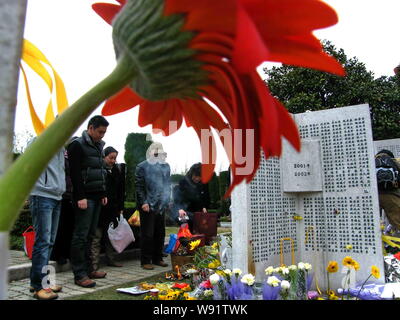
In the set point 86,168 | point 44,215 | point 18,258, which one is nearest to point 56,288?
point 44,215

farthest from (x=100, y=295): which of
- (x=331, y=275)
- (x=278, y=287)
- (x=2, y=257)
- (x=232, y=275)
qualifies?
(x=2, y=257)

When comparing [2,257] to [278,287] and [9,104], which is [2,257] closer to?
[9,104]

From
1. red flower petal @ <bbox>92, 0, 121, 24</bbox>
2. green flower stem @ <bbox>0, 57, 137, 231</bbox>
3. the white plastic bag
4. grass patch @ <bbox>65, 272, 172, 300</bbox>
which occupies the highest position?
red flower petal @ <bbox>92, 0, 121, 24</bbox>

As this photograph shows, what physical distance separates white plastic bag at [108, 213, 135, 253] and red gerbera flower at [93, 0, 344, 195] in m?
5.07

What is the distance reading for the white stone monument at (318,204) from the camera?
150 inches

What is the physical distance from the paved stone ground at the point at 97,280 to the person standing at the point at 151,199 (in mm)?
227

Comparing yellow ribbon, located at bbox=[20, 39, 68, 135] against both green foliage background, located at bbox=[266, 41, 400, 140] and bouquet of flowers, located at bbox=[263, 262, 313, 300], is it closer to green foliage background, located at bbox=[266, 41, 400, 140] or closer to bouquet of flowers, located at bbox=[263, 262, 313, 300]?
bouquet of flowers, located at bbox=[263, 262, 313, 300]

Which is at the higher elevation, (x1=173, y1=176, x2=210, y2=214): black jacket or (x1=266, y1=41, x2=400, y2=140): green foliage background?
(x1=266, y1=41, x2=400, y2=140): green foliage background

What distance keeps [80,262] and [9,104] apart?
397cm

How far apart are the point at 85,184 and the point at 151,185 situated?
133 cm

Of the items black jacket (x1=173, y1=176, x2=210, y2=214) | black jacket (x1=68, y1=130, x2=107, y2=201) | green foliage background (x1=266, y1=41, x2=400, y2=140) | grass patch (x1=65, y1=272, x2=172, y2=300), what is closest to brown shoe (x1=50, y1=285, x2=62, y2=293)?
grass patch (x1=65, y1=272, x2=172, y2=300)

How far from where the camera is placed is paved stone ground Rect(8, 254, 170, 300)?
3.51 metres

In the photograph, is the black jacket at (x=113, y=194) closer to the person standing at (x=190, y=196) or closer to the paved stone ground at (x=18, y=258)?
the paved stone ground at (x=18, y=258)

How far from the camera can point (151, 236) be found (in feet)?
16.3
